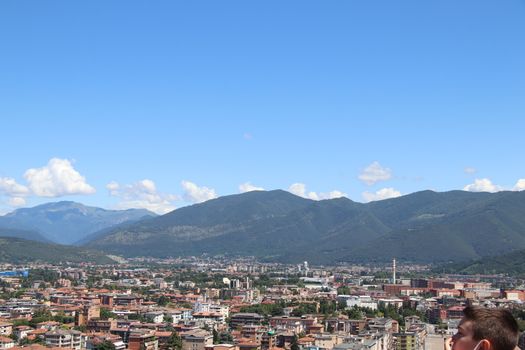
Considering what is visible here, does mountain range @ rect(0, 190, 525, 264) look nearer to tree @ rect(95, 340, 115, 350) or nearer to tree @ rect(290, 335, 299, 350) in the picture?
tree @ rect(290, 335, 299, 350)

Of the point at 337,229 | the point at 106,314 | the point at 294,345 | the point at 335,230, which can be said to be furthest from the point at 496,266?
the point at 335,230

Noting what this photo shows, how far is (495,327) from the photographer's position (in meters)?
0.99

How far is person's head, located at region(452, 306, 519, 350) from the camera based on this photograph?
0.99 metres

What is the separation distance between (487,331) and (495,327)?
0.01 m

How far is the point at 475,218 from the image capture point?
87562mm

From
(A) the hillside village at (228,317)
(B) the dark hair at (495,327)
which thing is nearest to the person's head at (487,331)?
(B) the dark hair at (495,327)

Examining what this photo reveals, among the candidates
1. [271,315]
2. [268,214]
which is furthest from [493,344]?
[268,214]

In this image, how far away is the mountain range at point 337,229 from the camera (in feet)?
268

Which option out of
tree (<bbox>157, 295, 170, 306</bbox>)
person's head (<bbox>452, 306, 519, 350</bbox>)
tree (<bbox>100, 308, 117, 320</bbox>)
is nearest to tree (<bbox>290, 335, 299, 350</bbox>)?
tree (<bbox>100, 308, 117, 320</bbox>)

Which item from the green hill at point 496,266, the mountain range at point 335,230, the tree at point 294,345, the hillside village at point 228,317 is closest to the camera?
the tree at point 294,345

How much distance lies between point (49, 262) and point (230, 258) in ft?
75.6

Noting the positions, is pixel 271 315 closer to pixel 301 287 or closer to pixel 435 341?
pixel 435 341

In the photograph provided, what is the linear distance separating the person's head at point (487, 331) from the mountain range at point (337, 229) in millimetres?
76768

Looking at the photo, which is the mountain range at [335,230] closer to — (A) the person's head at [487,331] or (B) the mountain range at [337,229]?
(B) the mountain range at [337,229]
